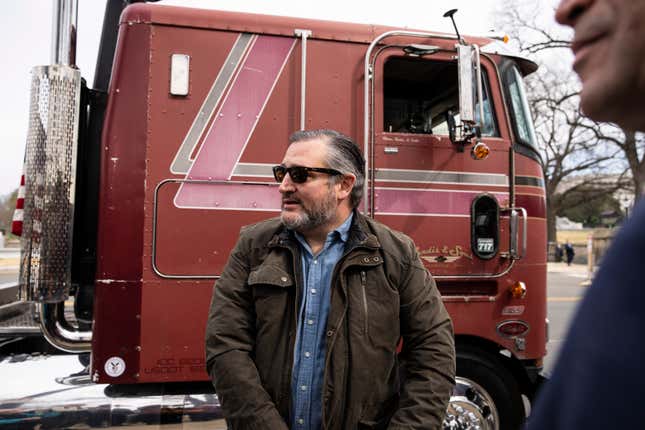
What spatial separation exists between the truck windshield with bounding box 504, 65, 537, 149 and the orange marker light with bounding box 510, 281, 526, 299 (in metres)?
0.97

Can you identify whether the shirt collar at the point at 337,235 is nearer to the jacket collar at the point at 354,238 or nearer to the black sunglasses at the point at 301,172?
the jacket collar at the point at 354,238

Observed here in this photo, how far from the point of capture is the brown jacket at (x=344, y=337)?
1.76 meters

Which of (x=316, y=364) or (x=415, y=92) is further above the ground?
(x=415, y=92)

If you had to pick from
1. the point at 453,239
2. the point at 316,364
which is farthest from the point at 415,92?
the point at 316,364

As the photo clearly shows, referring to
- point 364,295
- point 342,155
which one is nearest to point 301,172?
point 342,155

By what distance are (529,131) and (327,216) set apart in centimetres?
225

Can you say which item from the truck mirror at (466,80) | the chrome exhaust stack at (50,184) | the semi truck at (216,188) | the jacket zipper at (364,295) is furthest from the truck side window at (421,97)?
the chrome exhaust stack at (50,184)

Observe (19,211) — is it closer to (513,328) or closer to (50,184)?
(50,184)

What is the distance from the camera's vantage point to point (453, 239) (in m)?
3.34

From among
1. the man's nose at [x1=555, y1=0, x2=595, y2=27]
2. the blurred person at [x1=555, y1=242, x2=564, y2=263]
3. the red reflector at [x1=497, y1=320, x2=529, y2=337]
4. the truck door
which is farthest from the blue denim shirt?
the blurred person at [x1=555, y1=242, x2=564, y2=263]

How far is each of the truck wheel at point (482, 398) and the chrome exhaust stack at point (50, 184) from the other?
8.03ft

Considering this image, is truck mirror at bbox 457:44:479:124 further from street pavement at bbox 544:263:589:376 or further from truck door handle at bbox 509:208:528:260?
street pavement at bbox 544:263:589:376

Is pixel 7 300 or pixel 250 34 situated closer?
pixel 250 34

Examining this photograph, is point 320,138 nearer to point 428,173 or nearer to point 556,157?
point 428,173
